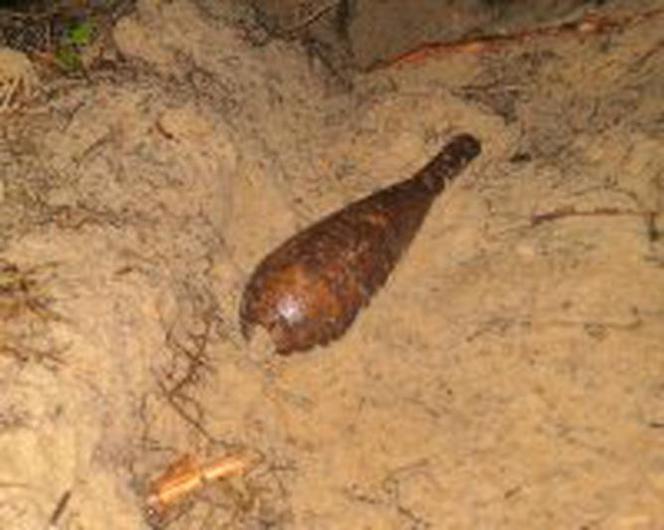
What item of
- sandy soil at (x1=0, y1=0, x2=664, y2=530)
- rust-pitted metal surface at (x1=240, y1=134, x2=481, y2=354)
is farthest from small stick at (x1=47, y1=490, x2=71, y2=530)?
rust-pitted metal surface at (x1=240, y1=134, x2=481, y2=354)

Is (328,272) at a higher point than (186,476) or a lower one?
higher

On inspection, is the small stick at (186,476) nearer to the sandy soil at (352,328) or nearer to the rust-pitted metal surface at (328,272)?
the sandy soil at (352,328)

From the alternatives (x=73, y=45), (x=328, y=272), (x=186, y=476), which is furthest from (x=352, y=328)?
(x=73, y=45)

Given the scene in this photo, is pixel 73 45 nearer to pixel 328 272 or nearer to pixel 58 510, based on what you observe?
pixel 328 272

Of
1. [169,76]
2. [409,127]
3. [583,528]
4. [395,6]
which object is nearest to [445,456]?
[583,528]

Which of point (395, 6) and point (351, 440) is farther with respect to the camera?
point (395, 6)

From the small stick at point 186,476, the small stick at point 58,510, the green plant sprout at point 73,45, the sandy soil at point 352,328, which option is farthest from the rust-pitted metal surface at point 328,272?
the green plant sprout at point 73,45

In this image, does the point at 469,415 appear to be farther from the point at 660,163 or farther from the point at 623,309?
the point at 660,163

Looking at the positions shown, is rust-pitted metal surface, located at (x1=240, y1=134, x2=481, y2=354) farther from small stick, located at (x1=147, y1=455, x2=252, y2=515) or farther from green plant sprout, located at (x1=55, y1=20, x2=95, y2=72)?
green plant sprout, located at (x1=55, y1=20, x2=95, y2=72)
